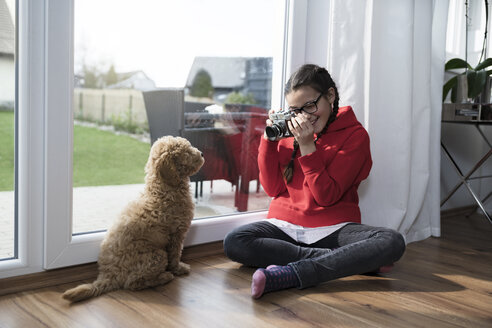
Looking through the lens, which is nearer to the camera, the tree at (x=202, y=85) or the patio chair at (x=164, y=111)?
the patio chair at (x=164, y=111)

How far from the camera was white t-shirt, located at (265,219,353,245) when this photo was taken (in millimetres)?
1651

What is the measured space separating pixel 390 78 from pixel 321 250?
89 centimetres

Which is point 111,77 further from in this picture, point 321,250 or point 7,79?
point 321,250

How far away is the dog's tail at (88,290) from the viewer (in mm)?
1286

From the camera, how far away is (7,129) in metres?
1.36

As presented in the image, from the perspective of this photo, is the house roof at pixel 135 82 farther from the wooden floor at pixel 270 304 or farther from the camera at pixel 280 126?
the wooden floor at pixel 270 304

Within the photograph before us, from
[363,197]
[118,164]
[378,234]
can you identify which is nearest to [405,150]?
[363,197]

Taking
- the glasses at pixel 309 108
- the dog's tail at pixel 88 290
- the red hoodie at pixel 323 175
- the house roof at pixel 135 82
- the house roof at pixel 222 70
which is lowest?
the dog's tail at pixel 88 290

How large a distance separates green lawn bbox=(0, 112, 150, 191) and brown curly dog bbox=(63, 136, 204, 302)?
0.73 feet

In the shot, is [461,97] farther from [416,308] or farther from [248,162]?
[416,308]

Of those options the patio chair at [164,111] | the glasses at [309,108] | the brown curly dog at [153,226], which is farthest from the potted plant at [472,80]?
the brown curly dog at [153,226]

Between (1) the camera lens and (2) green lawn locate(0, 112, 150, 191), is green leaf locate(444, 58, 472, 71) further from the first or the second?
(2) green lawn locate(0, 112, 150, 191)

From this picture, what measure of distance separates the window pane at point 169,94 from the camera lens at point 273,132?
36 cm

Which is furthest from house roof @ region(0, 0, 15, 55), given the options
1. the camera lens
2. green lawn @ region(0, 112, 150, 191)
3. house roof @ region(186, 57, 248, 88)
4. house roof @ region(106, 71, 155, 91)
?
the camera lens
